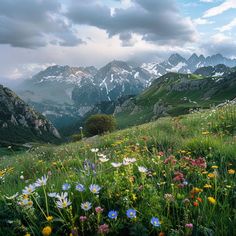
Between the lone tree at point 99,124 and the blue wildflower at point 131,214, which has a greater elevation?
the blue wildflower at point 131,214

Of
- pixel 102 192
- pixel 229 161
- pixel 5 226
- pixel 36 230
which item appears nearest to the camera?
pixel 36 230

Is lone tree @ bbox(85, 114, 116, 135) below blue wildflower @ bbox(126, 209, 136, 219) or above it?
→ below

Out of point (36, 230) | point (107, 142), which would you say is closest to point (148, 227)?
point (36, 230)

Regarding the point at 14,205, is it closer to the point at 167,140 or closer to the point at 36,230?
the point at 36,230

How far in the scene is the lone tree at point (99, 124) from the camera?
7538 centimetres

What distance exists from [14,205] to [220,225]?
2.32 meters

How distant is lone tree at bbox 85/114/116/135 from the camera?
75.4m

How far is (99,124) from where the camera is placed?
77.4 metres

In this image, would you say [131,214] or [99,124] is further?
[99,124]

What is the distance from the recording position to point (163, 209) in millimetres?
3408

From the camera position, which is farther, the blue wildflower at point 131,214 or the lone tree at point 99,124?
the lone tree at point 99,124

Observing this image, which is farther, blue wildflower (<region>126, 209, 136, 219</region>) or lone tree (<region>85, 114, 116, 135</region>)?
lone tree (<region>85, 114, 116, 135</region>)

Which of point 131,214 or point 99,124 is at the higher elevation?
point 131,214

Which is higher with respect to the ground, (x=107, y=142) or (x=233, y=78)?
(x=107, y=142)
